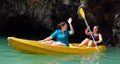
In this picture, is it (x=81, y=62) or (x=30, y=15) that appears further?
(x=30, y=15)

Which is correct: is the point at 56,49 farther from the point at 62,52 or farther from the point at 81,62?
the point at 81,62

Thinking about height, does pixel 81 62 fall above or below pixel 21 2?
below

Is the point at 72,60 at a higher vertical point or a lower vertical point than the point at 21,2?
lower

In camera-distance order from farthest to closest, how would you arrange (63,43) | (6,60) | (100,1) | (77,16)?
(77,16)
(100,1)
(63,43)
(6,60)

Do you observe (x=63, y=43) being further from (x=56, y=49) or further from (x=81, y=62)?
(x=81, y=62)

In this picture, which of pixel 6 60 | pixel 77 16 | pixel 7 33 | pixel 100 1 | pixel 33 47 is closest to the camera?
pixel 6 60

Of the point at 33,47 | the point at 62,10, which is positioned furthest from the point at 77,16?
the point at 33,47

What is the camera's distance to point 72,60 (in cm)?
984

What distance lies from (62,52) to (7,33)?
10196mm

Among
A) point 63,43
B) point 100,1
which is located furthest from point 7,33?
point 63,43

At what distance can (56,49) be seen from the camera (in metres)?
10.8

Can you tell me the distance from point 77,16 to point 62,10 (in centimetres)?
80

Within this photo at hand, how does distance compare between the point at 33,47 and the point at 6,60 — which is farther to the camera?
the point at 33,47

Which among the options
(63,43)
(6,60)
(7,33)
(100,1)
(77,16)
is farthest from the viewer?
(7,33)
